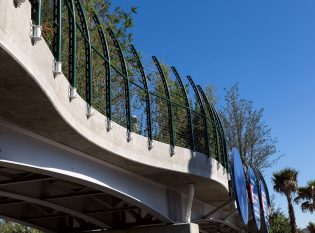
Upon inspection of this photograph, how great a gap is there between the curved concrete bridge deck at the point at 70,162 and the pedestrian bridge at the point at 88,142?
0.03 meters

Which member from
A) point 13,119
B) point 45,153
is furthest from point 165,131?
point 13,119

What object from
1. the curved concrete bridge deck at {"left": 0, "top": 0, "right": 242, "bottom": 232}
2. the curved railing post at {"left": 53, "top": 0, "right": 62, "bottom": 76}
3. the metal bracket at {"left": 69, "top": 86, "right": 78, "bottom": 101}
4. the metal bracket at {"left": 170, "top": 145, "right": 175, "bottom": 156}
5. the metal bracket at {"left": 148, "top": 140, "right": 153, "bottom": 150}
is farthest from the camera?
the metal bracket at {"left": 170, "top": 145, "right": 175, "bottom": 156}

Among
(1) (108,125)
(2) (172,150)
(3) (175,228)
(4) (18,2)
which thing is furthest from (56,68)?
(3) (175,228)

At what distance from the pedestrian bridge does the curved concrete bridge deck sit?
0.03 meters

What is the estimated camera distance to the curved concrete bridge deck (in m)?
8.27

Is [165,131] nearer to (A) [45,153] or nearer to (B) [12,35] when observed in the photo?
(A) [45,153]

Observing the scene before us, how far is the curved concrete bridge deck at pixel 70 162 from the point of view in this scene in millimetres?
8266

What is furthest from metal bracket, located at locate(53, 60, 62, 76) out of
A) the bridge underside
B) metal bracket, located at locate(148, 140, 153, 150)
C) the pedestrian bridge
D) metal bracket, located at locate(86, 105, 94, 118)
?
metal bracket, located at locate(148, 140, 153, 150)

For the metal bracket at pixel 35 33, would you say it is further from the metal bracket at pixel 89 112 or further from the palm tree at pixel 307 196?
the palm tree at pixel 307 196

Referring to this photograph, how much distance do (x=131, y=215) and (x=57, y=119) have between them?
13805 mm

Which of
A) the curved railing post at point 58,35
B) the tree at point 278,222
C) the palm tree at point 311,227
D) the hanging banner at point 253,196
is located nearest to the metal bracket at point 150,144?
the curved railing post at point 58,35

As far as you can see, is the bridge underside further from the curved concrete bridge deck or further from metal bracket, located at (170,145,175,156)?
metal bracket, located at (170,145,175,156)

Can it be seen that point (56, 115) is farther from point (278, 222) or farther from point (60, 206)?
point (278, 222)

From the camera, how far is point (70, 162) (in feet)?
41.6
